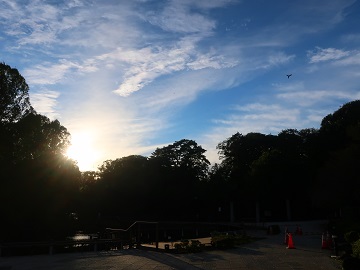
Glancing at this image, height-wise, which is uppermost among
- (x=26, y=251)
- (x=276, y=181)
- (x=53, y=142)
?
(x=53, y=142)

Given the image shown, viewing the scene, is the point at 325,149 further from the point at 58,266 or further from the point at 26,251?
the point at 58,266

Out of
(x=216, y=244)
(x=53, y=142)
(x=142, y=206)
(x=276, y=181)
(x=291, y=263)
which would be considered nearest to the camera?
(x=291, y=263)

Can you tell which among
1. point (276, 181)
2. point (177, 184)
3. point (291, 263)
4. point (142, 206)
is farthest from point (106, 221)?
point (291, 263)

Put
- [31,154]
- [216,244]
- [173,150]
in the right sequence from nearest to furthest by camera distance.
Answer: [216,244] < [31,154] < [173,150]

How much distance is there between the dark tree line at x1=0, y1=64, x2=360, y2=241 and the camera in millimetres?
36125

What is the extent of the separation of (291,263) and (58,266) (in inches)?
304

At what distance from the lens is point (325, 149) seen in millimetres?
51812

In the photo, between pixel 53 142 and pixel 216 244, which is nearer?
pixel 216 244

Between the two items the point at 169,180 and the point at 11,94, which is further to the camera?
the point at 169,180

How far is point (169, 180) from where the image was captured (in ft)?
219

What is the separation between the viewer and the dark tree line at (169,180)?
3612 cm

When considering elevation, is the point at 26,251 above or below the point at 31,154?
below

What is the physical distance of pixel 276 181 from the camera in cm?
5094

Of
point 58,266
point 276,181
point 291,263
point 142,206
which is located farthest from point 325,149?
point 58,266
